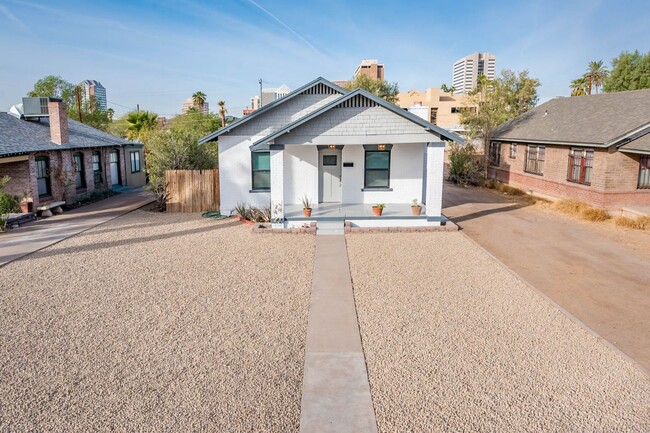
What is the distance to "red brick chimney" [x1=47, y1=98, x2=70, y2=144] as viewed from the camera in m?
20.7

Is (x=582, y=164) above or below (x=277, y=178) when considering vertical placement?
above

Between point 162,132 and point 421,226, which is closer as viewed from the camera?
point 421,226

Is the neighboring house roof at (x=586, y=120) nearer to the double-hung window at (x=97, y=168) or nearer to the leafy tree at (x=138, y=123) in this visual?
the double-hung window at (x=97, y=168)

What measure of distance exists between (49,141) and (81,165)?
279 centimetres

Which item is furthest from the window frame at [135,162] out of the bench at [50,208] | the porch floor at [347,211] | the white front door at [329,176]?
the white front door at [329,176]

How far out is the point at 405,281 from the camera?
10711mm

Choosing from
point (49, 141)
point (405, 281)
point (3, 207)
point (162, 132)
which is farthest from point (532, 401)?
point (49, 141)

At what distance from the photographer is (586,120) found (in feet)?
74.1

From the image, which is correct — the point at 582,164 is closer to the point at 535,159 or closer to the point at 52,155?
the point at 535,159

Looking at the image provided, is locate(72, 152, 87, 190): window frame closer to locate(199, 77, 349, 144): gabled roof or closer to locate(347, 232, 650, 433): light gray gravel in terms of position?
locate(199, 77, 349, 144): gabled roof

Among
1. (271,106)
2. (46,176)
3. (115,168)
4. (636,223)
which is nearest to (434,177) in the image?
(271,106)

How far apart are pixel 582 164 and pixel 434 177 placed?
366 inches

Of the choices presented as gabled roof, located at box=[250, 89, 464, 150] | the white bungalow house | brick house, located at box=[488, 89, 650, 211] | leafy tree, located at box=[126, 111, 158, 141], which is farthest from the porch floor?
leafy tree, located at box=[126, 111, 158, 141]

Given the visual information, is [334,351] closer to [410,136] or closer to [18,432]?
[18,432]
